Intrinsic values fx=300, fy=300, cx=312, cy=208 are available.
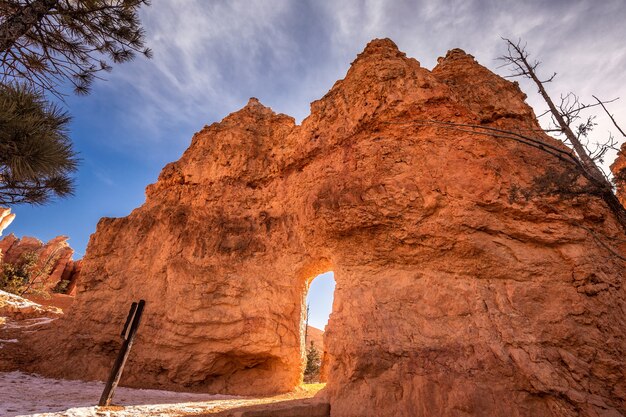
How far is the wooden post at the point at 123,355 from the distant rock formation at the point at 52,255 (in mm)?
38811

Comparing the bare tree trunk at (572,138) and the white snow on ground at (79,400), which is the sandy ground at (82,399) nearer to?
the white snow on ground at (79,400)

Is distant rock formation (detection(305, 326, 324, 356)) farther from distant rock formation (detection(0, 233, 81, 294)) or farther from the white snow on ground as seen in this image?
the white snow on ground

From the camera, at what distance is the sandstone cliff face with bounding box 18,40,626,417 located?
5.24 metres

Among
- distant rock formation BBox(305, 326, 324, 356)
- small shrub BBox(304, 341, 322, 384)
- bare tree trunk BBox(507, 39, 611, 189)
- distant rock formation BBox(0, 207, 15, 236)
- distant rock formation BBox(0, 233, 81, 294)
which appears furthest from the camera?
distant rock formation BBox(305, 326, 324, 356)

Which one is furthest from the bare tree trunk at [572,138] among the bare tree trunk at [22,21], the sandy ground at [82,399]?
the bare tree trunk at [22,21]

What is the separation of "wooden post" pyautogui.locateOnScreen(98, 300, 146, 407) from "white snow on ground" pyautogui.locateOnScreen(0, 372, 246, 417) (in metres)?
0.23

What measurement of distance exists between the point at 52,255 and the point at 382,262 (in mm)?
47387

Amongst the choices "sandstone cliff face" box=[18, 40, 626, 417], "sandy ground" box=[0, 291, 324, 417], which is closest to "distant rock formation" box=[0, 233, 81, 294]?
"sandy ground" box=[0, 291, 324, 417]

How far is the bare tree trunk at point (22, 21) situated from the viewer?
539 cm

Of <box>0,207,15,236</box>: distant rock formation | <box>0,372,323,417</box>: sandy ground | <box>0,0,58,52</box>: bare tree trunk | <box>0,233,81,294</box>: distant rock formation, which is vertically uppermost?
<box>0,207,15,236</box>: distant rock formation

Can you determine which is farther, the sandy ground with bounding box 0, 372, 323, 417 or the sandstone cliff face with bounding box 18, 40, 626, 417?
the sandstone cliff face with bounding box 18, 40, 626, 417

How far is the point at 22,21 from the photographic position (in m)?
5.58

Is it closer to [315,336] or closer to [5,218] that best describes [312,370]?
[315,336]

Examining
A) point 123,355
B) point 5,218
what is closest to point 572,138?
point 123,355
